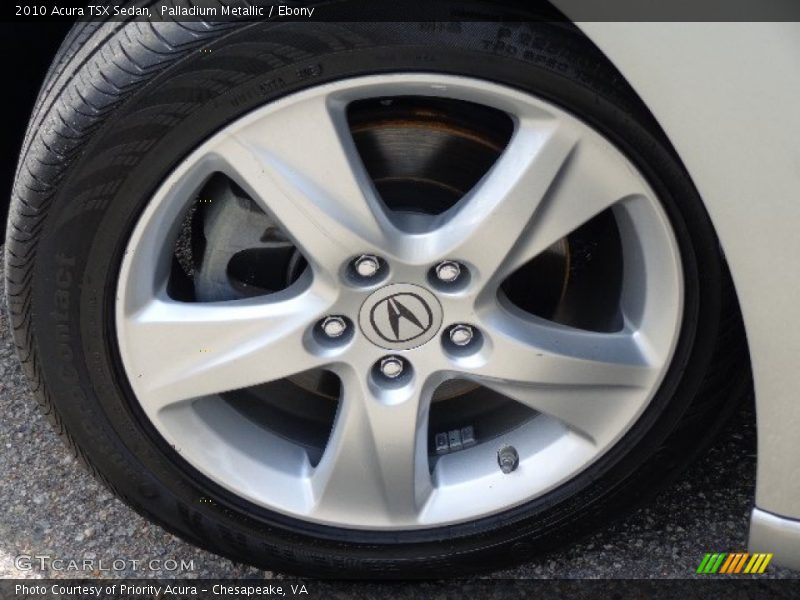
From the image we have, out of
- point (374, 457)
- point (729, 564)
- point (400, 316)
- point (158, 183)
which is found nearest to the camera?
point (158, 183)

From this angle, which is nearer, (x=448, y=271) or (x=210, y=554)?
(x=448, y=271)

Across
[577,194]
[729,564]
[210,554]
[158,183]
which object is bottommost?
[210,554]

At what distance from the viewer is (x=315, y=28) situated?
58.2 inches

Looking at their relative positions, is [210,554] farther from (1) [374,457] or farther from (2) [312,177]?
(2) [312,177]

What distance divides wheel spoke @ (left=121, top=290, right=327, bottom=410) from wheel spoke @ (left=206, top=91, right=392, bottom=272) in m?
0.11

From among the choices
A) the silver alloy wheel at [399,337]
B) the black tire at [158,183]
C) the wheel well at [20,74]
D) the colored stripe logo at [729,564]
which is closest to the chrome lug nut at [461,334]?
the silver alloy wheel at [399,337]

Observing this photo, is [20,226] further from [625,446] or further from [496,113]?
[625,446]

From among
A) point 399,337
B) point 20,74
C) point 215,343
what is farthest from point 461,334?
point 20,74

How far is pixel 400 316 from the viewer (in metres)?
1.67

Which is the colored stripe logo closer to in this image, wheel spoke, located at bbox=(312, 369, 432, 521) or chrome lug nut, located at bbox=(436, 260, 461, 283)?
wheel spoke, located at bbox=(312, 369, 432, 521)

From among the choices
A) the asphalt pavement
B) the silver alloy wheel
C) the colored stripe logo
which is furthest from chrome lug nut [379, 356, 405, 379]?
the colored stripe logo

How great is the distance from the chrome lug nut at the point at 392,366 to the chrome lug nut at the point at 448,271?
157 mm

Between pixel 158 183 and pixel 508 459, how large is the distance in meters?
0.74

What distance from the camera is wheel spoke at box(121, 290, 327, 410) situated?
1.67 m
